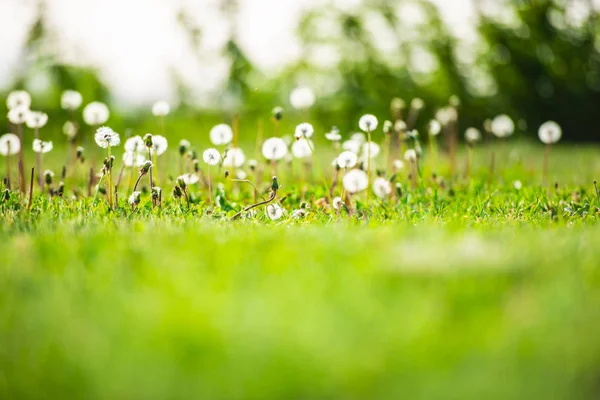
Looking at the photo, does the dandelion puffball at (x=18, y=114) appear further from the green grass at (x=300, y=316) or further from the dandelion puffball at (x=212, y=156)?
the green grass at (x=300, y=316)

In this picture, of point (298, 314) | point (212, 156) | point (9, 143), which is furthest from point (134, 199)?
point (298, 314)

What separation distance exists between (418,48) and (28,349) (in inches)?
420

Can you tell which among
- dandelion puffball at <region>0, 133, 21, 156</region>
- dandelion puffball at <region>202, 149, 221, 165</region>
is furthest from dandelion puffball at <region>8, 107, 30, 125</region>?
dandelion puffball at <region>202, 149, 221, 165</region>

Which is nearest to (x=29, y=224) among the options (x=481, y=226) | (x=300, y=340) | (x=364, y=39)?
(x=300, y=340)

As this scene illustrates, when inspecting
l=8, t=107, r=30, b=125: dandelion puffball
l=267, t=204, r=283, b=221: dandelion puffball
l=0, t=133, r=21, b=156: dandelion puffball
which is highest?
l=8, t=107, r=30, b=125: dandelion puffball

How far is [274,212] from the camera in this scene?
9.48 feet

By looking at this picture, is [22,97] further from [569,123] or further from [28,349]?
[569,123]

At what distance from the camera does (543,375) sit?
46.6 inches

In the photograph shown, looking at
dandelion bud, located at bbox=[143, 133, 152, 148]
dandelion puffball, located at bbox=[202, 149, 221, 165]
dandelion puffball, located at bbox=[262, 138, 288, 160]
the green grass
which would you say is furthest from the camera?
dandelion puffball, located at bbox=[262, 138, 288, 160]

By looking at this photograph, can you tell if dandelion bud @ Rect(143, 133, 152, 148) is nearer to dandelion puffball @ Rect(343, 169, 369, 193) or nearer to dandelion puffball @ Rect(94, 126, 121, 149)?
dandelion puffball @ Rect(94, 126, 121, 149)

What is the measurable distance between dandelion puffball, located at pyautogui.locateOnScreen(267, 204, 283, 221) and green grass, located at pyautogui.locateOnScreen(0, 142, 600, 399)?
696 millimetres

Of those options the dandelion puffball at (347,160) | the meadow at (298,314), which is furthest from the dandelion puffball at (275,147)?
the meadow at (298,314)

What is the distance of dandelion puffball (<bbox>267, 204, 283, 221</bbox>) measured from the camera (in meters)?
2.86

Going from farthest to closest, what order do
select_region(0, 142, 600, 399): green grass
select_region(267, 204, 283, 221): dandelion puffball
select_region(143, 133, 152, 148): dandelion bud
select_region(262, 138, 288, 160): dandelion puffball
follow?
select_region(262, 138, 288, 160): dandelion puffball
select_region(143, 133, 152, 148): dandelion bud
select_region(267, 204, 283, 221): dandelion puffball
select_region(0, 142, 600, 399): green grass
